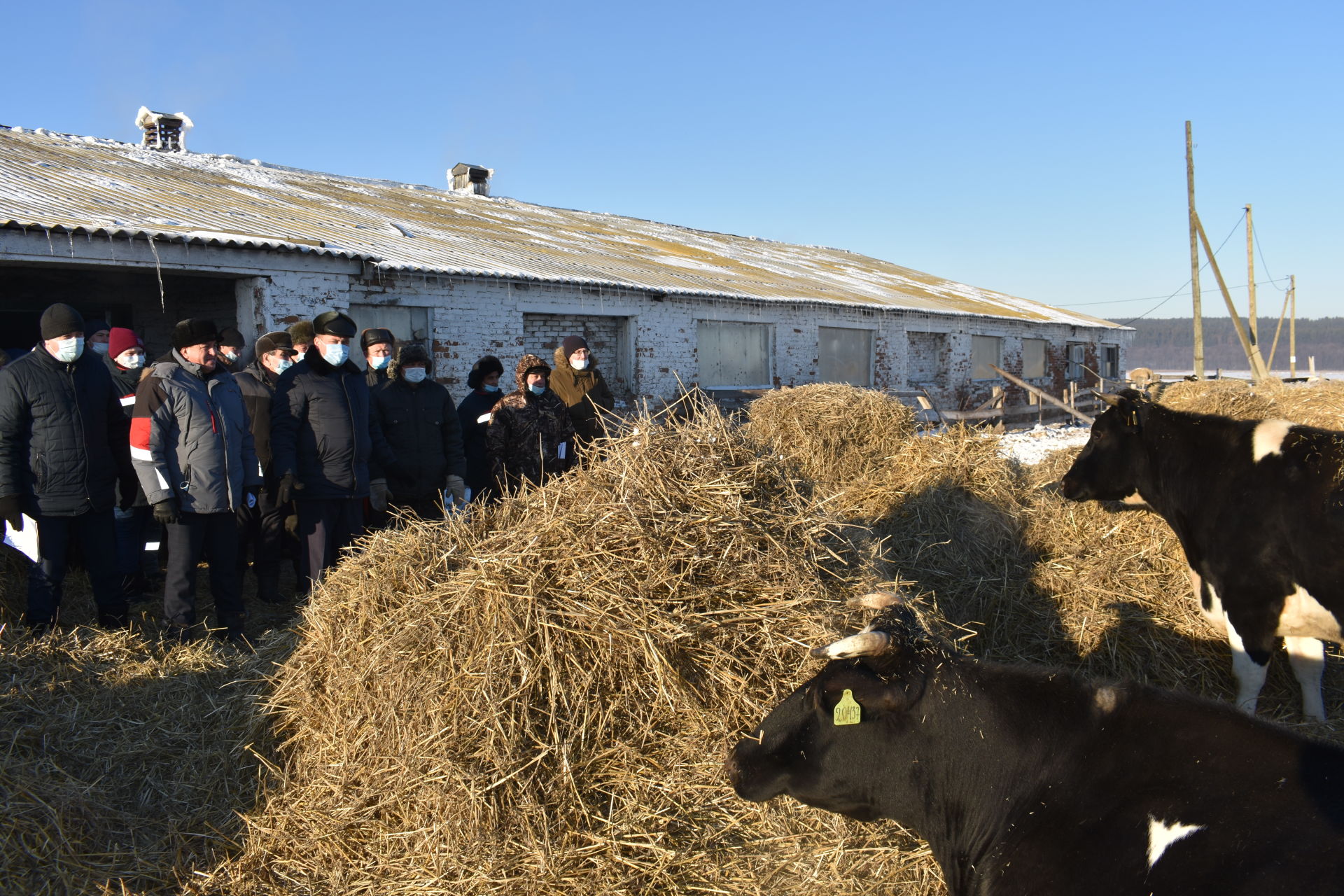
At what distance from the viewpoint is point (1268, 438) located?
449 centimetres

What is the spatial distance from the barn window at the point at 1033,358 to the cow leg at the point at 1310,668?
1956 centimetres

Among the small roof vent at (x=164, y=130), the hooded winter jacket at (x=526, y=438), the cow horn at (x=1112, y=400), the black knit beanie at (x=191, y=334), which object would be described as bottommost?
the hooded winter jacket at (x=526, y=438)

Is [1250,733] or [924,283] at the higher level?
[924,283]

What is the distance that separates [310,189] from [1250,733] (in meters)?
16.4

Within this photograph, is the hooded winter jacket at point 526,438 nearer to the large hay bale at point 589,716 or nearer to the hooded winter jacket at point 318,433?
the hooded winter jacket at point 318,433

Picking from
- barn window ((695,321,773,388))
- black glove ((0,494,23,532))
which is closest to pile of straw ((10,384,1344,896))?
black glove ((0,494,23,532))

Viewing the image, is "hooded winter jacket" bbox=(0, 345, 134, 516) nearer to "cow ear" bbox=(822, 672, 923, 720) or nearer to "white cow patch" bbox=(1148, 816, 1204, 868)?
"cow ear" bbox=(822, 672, 923, 720)

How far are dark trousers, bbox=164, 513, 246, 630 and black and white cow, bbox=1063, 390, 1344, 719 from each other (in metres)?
5.39

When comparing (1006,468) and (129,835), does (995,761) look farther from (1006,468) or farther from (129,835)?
(1006,468)

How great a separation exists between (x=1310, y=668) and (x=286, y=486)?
5.60 metres

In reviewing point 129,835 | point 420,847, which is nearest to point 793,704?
point 420,847

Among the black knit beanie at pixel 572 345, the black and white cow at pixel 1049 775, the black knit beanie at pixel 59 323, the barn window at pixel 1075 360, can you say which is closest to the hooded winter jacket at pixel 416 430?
the black knit beanie at pixel 572 345

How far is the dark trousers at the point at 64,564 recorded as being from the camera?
4.72 meters

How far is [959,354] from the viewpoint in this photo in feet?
66.9
